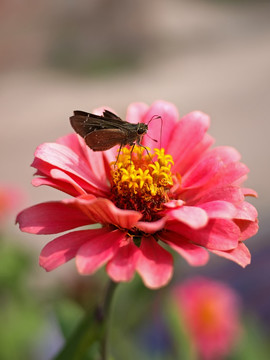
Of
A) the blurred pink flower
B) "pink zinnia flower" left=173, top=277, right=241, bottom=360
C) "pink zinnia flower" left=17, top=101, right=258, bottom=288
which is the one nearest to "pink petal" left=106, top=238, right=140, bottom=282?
"pink zinnia flower" left=17, top=101, right=258, bottom=288

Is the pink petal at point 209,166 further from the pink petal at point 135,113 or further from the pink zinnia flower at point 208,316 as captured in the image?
the pink zinnia flower at point 208,316

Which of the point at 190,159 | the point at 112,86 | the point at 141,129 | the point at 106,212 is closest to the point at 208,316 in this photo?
the point at 190,159

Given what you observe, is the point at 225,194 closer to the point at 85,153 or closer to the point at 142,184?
the point at 142,184

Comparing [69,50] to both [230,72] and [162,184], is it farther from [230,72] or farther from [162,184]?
[162,184]

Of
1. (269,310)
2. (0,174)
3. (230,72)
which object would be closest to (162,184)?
(269,310)

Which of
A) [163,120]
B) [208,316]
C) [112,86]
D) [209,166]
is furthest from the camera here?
[112,86]

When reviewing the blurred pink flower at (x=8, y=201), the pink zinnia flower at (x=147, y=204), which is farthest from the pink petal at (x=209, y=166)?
the blurred pink flower at (x=8, y=201)
